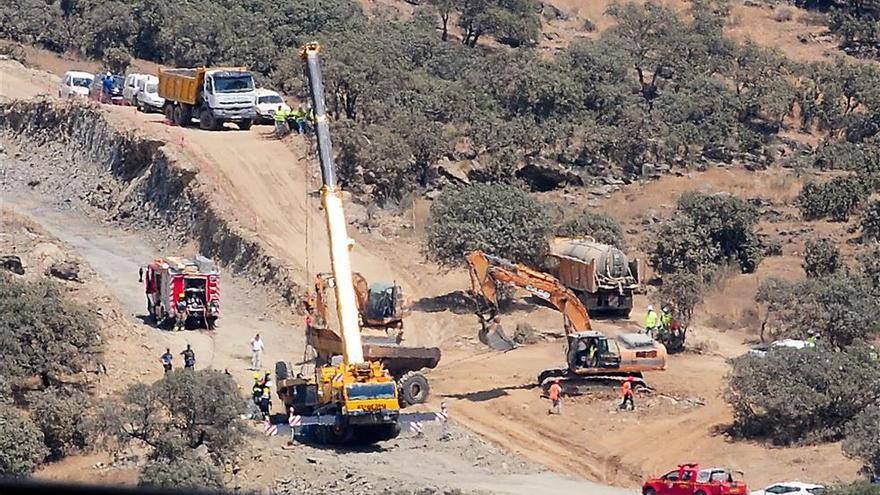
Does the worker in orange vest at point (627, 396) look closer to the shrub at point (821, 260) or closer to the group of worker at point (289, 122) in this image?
the shrub at point (821, 260)

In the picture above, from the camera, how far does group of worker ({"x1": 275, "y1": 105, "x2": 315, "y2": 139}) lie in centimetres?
5200

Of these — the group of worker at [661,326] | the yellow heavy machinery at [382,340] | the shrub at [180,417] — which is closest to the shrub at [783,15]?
the group of worker at [661,326]

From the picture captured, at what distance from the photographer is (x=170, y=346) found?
36.0 m

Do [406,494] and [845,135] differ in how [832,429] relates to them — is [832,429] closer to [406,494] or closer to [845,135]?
[406,494]

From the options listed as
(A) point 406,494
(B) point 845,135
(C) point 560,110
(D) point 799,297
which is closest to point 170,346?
(A) point 406,494

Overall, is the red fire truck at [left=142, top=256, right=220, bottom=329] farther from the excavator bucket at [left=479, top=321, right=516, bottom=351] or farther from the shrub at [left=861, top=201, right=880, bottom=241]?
the shrub at [left=861, top=201, right=880, bottom=241]

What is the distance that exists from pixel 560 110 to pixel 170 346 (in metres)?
32.6

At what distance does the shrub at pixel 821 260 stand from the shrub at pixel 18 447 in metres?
25.8

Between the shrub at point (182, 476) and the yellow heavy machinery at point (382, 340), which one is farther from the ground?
the shrub at point (182, 476)

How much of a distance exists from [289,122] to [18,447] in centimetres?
2802

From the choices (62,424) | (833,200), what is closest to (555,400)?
(62,424)

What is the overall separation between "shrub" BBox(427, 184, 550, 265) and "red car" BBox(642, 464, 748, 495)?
16933mm

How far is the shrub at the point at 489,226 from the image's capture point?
4241 cm

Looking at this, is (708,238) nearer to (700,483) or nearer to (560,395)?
(560,395)
